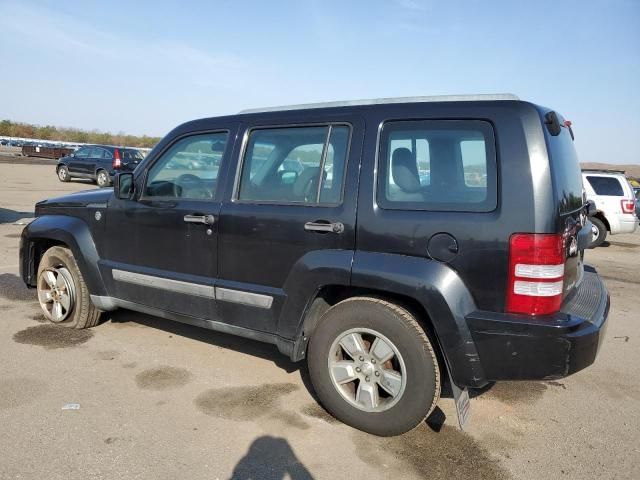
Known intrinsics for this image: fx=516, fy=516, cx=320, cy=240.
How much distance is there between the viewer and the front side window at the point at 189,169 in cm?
384

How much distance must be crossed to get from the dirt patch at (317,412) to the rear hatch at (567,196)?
63.4 inches

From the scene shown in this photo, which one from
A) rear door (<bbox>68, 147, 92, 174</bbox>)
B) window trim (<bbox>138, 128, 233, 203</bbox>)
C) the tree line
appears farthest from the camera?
the tree line

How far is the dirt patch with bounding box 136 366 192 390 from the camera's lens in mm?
3697

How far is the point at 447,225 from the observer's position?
9.23 ft

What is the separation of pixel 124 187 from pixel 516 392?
344cm

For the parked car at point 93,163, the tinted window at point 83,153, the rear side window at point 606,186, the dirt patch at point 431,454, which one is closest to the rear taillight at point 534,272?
the dirt patch at point 431,454

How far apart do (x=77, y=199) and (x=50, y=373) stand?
155cm

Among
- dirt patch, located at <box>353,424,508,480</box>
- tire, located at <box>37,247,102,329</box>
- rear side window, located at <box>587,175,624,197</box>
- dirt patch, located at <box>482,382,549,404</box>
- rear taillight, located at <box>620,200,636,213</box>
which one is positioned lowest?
dirt patch, located at <box>353,424,508,480</box>

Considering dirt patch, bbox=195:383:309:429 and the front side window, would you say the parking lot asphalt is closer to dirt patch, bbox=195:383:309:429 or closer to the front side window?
dirt patch, bbox=195:383:309:429

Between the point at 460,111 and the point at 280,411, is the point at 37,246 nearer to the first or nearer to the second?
the point at 280,411

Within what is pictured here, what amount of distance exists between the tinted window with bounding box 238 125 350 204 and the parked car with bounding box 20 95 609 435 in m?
0.01

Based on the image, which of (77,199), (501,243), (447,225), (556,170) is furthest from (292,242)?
(77,199)

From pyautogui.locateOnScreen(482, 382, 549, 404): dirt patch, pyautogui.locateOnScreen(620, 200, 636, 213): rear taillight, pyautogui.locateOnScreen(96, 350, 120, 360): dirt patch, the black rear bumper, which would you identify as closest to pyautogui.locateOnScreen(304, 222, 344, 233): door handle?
the black rear bumper

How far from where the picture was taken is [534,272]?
2.65 m
